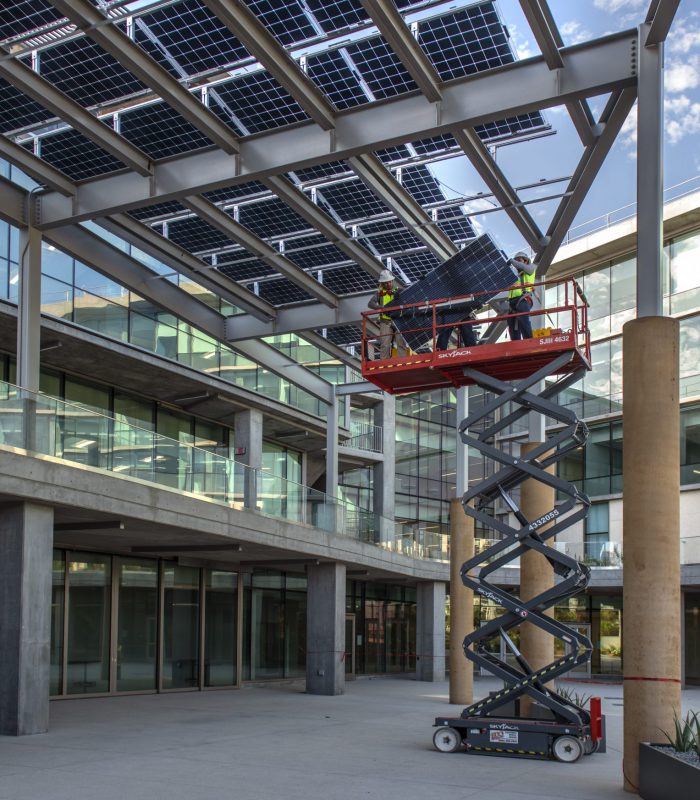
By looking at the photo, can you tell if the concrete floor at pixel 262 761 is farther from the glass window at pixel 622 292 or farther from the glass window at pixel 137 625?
the glass window at pixel 622 292

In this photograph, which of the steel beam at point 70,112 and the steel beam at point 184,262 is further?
the steel beam at point 184,262

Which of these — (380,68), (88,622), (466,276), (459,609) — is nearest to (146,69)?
(380,68)

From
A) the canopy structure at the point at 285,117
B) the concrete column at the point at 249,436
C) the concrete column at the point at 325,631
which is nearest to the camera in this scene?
the canopy structure at the point at 285,117

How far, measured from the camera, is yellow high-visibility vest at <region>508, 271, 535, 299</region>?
17531 millimetres

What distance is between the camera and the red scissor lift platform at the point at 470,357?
56.0ft

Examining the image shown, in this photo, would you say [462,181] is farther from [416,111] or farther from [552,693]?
[552,693]

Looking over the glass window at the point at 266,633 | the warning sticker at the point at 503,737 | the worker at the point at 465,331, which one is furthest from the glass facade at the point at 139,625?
the warning sticker at the point at 503,737

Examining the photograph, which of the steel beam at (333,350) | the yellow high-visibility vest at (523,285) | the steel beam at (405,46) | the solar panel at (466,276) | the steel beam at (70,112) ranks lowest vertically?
the yellow high-visibility vest at (523,285)

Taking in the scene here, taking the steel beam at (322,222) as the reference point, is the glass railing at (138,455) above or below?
below

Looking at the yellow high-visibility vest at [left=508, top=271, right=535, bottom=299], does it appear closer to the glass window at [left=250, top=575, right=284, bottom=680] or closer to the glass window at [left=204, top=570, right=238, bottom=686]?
the glass window at [left=204, top=570, right=238, bottom=686]

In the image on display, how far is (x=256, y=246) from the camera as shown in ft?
Answer: 79.8

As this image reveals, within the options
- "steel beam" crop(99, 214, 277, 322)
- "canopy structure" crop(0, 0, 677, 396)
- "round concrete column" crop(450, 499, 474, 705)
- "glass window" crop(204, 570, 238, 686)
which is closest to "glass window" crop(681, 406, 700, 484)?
"round concrete column" crop(450, 499, 474, 705)

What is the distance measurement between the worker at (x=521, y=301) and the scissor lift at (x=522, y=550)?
60 cm

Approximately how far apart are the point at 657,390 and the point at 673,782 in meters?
5.04
